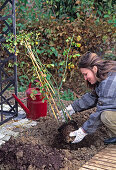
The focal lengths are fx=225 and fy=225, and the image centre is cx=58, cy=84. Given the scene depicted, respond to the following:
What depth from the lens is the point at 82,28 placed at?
4.94 meters

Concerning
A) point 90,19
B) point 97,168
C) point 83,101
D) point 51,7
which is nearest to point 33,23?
point 51,7

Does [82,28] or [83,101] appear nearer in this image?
[83,101]

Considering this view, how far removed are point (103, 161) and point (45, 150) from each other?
0.61 metres

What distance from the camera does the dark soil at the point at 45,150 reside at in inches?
86.7

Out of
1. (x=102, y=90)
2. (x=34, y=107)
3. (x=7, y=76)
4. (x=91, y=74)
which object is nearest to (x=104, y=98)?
(x=102, y=90)

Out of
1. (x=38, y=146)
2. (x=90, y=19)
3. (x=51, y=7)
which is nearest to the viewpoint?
(x=38, y=146)

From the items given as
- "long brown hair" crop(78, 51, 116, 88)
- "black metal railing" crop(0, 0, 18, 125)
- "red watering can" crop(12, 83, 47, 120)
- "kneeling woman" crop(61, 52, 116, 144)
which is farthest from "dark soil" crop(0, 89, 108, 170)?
"long brown hair" crop(78, 51, 116, 88)

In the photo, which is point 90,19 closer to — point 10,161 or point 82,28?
point 82,28

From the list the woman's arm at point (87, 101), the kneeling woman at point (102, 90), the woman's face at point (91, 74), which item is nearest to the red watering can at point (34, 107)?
the woman's arm at point (87, 101)

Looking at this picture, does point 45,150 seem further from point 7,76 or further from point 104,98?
point 7,76

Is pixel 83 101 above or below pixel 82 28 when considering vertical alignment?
below

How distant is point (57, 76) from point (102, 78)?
2824mm

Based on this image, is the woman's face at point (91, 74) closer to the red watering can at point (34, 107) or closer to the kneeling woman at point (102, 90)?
the kneeling woman at point (102, 90)

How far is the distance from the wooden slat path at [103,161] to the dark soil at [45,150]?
57 mm
